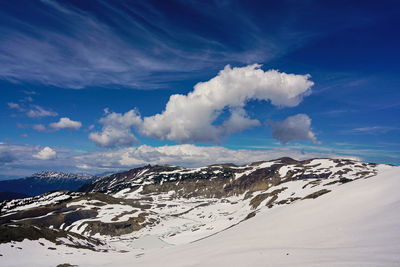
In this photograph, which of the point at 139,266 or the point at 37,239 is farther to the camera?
the point at 37,239

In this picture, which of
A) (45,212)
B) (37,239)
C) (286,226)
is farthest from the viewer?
(45,212)

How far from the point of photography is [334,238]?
21766 millimetres

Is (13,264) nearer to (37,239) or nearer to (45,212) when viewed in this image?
(37,239)

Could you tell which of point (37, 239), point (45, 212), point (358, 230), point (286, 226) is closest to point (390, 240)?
point (358, 230)

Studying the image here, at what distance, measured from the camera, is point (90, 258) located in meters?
46.7

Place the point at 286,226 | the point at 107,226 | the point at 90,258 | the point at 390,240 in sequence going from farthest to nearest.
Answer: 1. the point at 107,226
2. the point at 90,258
3. the point at 286,226
4. the point at 390,240

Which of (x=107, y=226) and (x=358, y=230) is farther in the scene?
(x=107, y=226)

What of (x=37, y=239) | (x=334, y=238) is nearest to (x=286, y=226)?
(x=334, y=238)

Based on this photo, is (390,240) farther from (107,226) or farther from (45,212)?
(45,212)

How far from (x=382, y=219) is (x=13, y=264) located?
47.1 m

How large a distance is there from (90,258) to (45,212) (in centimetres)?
16458

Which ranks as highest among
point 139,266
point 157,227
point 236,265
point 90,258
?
point 236,265

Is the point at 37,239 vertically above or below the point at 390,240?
below

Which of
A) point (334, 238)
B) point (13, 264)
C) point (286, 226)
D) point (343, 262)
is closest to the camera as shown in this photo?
point (343, 262)
